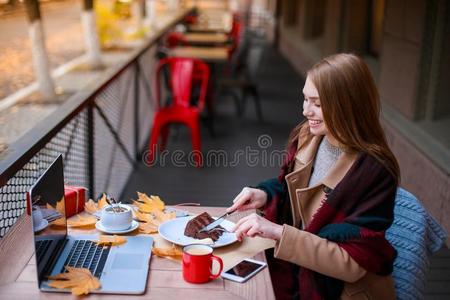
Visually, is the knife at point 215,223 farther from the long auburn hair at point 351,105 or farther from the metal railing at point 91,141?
the metal railing at point 91,141

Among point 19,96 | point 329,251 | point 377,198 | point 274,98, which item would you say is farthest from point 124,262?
point 19,96

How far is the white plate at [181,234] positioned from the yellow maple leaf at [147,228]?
4 cm

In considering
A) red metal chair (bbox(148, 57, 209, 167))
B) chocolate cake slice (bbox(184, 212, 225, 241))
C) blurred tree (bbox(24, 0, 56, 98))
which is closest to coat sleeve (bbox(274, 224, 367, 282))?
chocolate cake slice (bbox(184, 212, 225, 241))

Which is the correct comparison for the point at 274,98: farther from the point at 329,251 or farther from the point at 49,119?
the point at 329,251

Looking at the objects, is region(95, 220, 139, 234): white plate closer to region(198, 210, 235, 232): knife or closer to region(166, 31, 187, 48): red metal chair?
region(198, 210, 235, 232): knife

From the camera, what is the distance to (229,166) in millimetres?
6180

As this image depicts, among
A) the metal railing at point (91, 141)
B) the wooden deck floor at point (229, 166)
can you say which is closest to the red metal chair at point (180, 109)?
the wooden deck floor at point (229, 166)

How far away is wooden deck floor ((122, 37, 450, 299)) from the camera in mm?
5184

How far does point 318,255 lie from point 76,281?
74cm

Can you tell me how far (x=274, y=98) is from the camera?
9.75m

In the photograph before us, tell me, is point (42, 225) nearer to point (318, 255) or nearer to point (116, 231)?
point (116, 231)

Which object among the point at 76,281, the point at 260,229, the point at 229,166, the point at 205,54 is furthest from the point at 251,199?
the point at 205,54

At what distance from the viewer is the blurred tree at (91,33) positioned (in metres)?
11.4

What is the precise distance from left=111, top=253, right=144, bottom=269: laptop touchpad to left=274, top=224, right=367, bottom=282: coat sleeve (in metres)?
0.44
